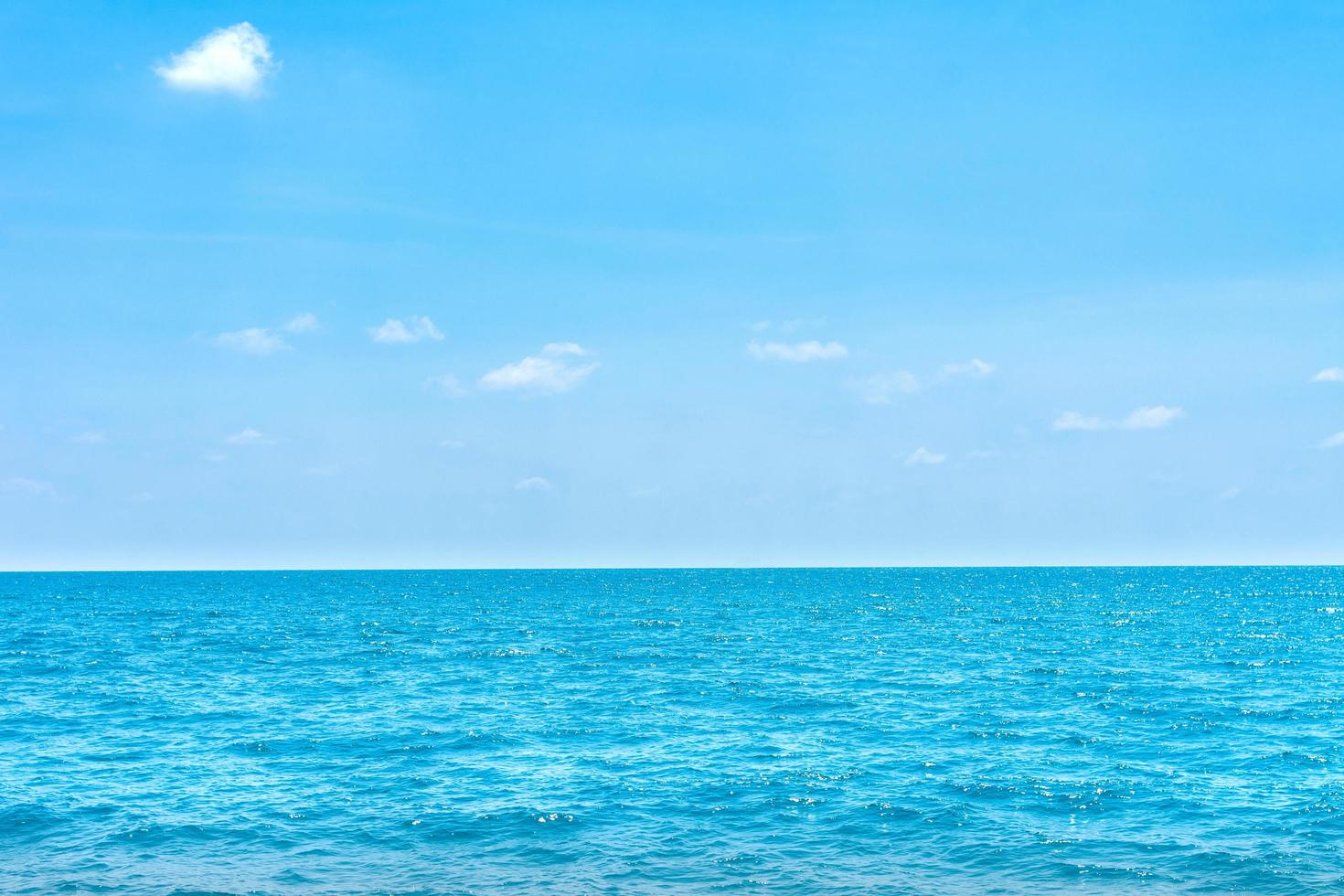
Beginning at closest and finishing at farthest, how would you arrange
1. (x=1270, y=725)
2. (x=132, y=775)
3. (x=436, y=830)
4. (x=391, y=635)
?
(x=436, y=830) < (x=132, y=775) < (x=1270, y=725) < (x=391, y=635)

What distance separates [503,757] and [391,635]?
58027 mm

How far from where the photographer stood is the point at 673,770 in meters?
36.0

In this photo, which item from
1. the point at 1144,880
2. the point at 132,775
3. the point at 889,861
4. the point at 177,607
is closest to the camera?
the point at 1144,880

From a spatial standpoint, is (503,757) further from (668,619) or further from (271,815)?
(668,619)

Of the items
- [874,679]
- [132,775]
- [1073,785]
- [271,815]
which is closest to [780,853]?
[1073,785]

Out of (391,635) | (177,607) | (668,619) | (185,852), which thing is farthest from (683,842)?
(177,607)

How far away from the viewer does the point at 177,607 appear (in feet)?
468

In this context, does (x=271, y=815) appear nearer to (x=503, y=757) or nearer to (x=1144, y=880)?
(x=503, y=757)

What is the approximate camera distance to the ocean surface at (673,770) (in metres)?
26.1

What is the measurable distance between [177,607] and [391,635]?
67.7m

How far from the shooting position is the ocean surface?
26.1m

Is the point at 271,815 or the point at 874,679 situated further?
the point at 874,679

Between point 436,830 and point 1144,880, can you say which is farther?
point 436,830

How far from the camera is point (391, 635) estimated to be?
92.3 metres
